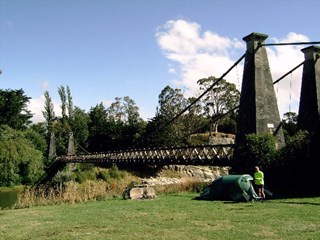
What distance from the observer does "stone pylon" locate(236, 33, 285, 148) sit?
55.7 ft

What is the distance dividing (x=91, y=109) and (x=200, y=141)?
22.2 meters

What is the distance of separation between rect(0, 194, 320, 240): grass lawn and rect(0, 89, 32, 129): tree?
115 feet

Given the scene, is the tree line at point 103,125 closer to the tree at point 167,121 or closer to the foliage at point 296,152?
the tree at point 167,121

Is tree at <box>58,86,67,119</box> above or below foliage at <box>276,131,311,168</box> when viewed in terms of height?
above

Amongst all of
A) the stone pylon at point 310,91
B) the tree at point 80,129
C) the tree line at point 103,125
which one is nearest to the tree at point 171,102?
the tree line at point 103,125

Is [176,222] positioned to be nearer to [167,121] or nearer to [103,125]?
[167,121]

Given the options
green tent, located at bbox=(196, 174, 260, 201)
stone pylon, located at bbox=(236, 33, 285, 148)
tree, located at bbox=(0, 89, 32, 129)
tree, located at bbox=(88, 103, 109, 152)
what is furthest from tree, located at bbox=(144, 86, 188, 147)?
green tent, located at bbox=(196, 174, 260, 201)

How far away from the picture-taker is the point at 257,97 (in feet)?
56.1

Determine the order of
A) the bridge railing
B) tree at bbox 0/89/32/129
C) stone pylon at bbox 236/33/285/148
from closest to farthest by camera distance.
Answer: stone pylon at bbox 236/33/285/148, the bridge railing, tree at bbox 0/89/32/129

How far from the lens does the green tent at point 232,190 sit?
11641 millimetres

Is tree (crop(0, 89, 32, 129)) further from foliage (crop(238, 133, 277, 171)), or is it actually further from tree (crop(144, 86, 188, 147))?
foliage (crop(238, 133, 277, 171))

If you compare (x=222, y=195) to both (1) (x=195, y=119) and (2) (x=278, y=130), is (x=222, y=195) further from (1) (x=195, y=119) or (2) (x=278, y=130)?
(1) (x=195, y=119)

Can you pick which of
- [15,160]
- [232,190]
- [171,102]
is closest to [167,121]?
[171,102]

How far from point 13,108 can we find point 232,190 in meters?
36.7
